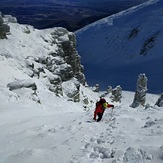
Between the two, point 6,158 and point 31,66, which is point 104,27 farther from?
point 6,158

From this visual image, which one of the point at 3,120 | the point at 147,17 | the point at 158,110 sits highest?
the point at 158,110

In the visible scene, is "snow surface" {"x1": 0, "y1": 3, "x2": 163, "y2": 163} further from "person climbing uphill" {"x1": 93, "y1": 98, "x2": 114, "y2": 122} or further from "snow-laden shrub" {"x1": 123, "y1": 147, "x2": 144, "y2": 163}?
"person climbing uphill" {"x1": 93, "y1": 98, "x2": 114, "y2": 122}

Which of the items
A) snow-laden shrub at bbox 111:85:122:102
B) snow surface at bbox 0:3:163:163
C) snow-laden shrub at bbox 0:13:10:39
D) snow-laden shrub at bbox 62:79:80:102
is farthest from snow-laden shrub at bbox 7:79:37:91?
snow-laden shrub at bbox 111:85:122:102

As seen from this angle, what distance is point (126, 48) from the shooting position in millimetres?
115375

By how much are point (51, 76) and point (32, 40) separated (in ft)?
26.6

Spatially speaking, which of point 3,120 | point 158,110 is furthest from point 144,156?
point 3,120

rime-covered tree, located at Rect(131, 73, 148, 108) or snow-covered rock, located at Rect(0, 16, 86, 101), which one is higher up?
snow-covered rock, located at Rect(0, 16, 86, 101)

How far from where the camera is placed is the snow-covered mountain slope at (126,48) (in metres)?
92.2

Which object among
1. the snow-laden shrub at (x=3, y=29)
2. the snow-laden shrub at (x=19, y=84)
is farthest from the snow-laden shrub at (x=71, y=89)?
the snow-laden shrub at (x=19, y=84)

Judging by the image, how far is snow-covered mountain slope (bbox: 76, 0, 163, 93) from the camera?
92250mm

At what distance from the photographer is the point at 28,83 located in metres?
30.0

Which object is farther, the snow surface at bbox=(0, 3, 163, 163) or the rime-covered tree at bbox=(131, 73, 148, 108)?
the rime-covered tree at bbox=(131, 73, 148, 108)

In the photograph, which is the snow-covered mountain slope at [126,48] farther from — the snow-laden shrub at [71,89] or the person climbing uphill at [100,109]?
the person climbing uphill at [100,109]

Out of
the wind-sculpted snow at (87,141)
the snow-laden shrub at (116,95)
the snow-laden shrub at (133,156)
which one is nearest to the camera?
the snow-laden shrub at (133,156)
